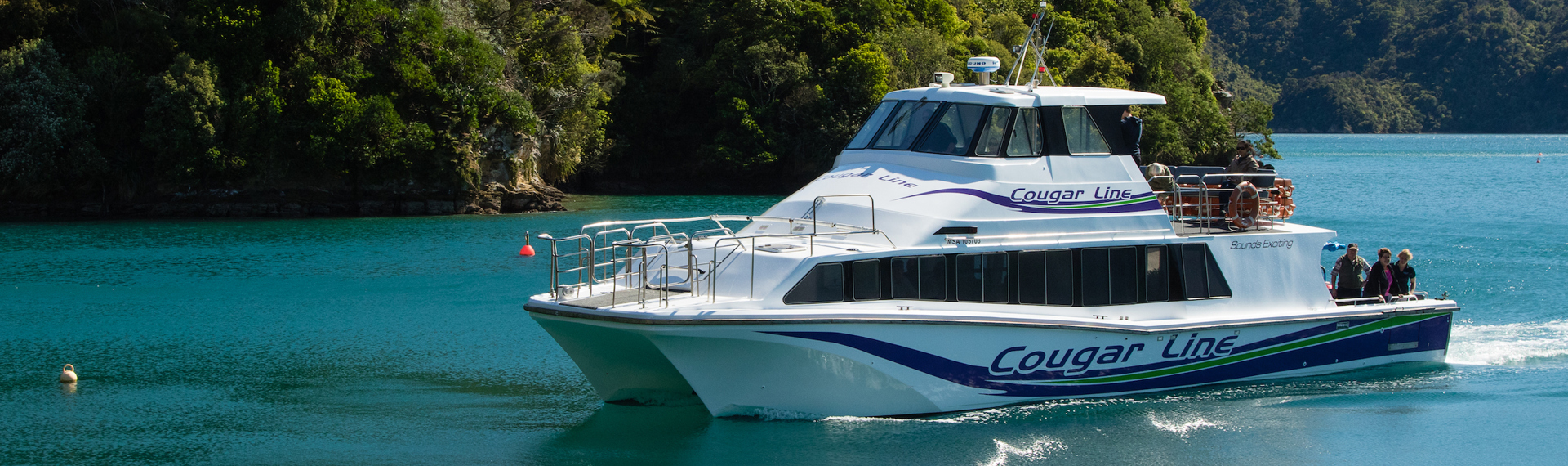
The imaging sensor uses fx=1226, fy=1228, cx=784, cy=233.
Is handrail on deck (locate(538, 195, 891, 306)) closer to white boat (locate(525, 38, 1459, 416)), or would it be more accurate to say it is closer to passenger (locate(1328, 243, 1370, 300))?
white boat (locate(525, 38, 1459, 416))

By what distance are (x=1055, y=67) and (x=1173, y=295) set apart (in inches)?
1552

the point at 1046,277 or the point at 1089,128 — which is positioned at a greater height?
the point at 1089,128

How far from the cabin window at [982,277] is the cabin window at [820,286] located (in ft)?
3.90

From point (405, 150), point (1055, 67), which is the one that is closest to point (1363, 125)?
point (1055, 67)

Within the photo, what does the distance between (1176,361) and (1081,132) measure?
97.7 inches

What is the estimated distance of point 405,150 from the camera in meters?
38.9

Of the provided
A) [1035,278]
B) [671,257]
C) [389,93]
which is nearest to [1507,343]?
[1035,278]

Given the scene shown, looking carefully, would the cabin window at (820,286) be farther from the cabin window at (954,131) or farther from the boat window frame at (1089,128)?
the boat window frame at (1089,128)

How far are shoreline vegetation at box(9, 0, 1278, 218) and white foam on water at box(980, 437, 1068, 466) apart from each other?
102ft

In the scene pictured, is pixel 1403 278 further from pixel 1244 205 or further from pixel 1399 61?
pixel 1399 61

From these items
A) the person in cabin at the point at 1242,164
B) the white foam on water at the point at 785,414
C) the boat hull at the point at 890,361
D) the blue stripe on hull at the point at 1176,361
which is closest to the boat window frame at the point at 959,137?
the boat hull at the point at 890,361

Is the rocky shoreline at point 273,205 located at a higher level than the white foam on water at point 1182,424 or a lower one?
higher

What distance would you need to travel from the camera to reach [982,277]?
37.7 ft

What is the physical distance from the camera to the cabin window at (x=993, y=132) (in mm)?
12062
